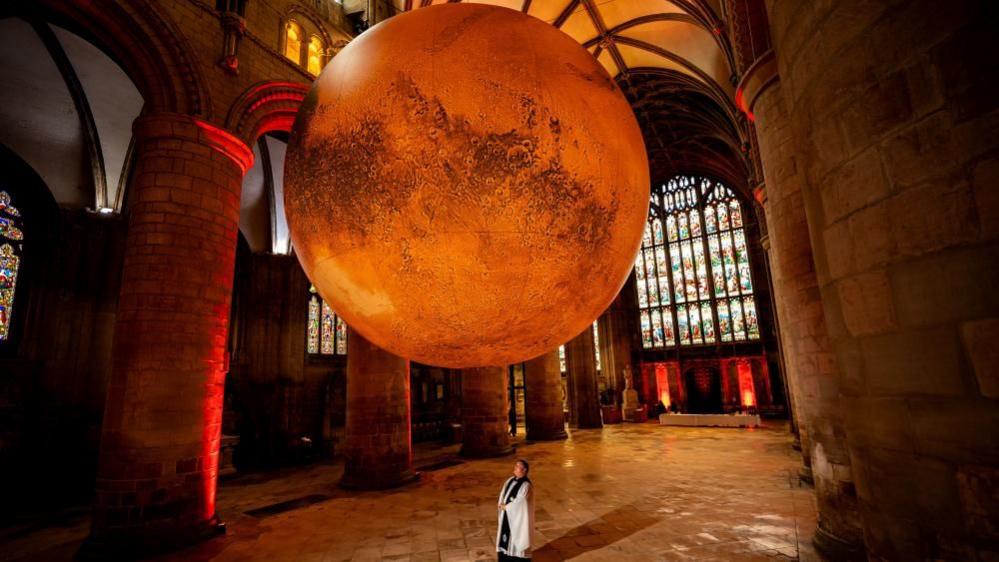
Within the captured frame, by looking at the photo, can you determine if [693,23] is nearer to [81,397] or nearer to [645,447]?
[645,447]

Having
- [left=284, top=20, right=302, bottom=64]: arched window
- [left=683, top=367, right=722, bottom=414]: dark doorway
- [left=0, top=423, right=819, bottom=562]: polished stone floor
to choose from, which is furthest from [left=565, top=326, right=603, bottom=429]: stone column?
[left=284, top=20, right=302, bottom=64]: arched window

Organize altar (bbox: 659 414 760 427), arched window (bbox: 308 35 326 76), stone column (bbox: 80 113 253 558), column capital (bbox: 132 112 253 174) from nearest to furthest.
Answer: stone column (bbox: 80 113 253 558) < column capital (bbox: 132 112 253 174) < arched window (bbox: 308 35 326 76) < altar (bbox: 659 414 760 427)

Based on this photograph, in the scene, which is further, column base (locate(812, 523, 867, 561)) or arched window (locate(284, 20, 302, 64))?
arched window (locate(284, 20, 302, 64))

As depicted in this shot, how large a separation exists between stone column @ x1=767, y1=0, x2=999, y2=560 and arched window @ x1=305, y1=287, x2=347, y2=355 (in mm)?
15948

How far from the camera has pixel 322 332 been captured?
16.1 meters

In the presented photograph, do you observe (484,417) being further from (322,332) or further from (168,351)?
(168,351)

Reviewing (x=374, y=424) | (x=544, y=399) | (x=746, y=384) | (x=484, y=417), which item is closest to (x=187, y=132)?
(x=374, y=424)

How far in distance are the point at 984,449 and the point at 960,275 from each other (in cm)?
38

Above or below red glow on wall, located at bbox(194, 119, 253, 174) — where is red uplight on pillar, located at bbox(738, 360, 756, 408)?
below

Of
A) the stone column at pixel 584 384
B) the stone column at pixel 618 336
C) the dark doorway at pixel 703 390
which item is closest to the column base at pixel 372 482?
the stone column at pixel 584 384

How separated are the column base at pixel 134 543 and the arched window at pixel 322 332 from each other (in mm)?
10411

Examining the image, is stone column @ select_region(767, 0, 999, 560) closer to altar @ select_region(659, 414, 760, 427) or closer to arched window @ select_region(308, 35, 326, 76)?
arched window @ select_region(308, 35, 326, 76)

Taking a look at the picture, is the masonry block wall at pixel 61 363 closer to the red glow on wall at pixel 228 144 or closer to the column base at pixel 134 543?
the column base at pixel 134 543

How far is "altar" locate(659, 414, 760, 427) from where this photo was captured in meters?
16.6
